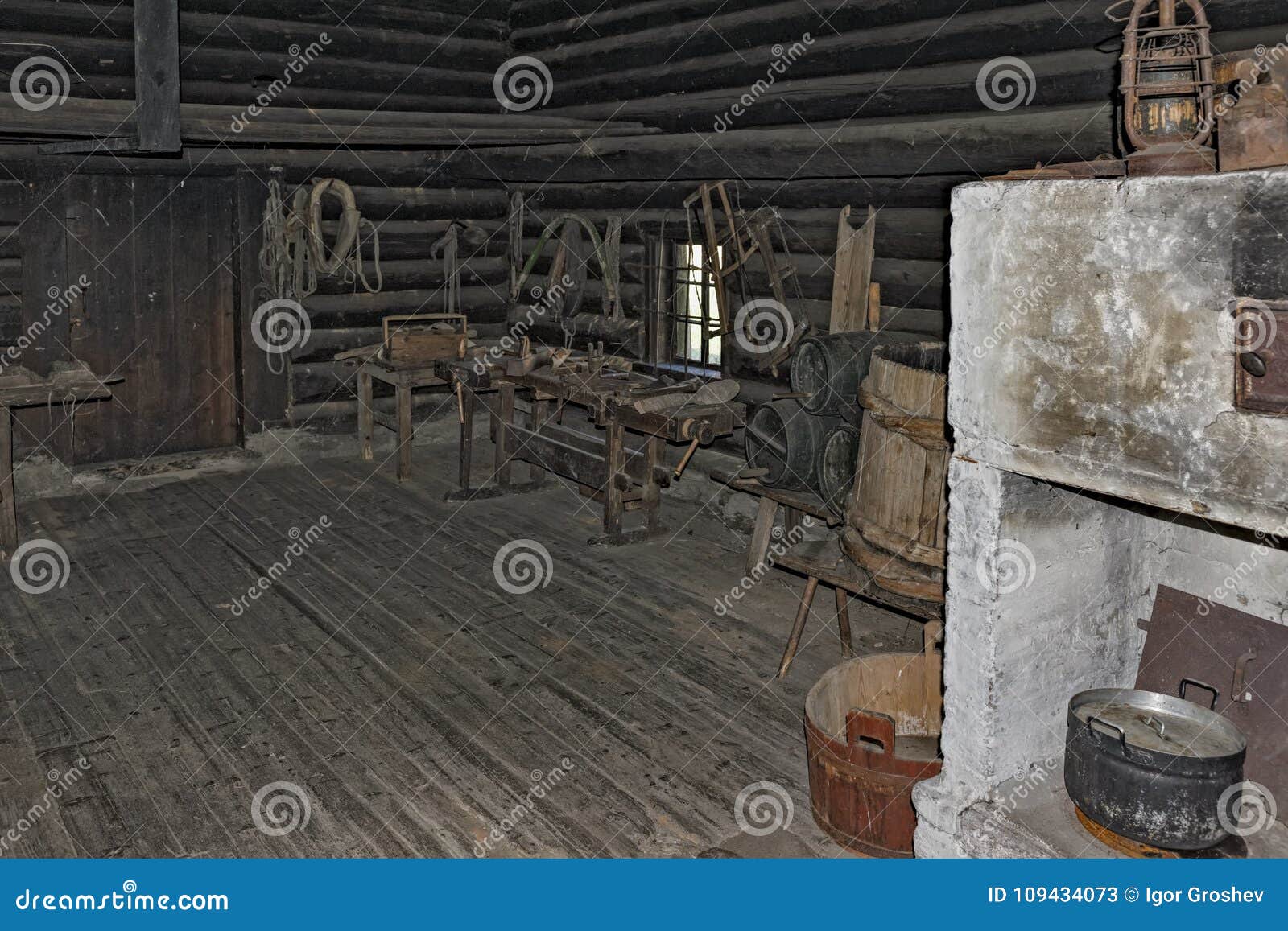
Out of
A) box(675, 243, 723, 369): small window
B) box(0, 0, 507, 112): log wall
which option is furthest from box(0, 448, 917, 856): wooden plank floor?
box(0, 0, 507, 112): log wall

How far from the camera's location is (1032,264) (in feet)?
13.0

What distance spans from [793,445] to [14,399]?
5446 mm

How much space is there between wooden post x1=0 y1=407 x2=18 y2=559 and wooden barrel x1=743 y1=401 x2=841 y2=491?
5205mm

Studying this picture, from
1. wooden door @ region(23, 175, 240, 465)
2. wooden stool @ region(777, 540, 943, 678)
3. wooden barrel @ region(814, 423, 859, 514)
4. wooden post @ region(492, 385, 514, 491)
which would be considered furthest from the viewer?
wooden post @ region(492, 385, 514, 491)

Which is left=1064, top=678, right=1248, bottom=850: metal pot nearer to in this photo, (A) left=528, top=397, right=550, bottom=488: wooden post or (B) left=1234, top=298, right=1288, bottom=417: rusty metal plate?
(B) left=1234, top=298, right=1288, bottom=417: rusty metal plate

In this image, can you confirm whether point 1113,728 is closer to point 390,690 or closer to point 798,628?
point 798,628

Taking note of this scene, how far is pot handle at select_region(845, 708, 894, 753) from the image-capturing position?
188 inches

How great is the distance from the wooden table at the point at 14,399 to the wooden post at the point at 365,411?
2.84 m

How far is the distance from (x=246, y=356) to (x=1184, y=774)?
9.26 m

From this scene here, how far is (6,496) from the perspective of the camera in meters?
8.41

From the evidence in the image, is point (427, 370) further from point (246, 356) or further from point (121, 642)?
point (121, 642)
